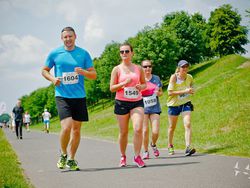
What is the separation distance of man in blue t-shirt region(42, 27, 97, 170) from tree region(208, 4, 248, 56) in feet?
215

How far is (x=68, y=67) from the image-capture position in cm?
730

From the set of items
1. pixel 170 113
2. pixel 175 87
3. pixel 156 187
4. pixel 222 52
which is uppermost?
pixel 222 52

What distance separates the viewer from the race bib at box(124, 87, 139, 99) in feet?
24.9

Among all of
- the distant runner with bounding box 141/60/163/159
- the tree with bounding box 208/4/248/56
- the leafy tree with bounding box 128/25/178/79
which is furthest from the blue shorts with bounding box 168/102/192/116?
the tree with bounding box 208/4/248/56

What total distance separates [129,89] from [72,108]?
1.09 metres

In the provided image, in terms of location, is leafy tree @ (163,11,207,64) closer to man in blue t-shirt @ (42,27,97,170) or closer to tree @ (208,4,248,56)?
tree @ (208,4,248,56)

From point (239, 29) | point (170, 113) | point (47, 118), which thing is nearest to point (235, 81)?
point (47, 118)

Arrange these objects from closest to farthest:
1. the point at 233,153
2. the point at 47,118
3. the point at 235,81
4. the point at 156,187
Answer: the point at 156,187
the point at 233,153
the point at 235,81
the point at 47,118

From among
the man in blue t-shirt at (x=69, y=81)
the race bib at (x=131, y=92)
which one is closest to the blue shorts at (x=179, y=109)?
the race bib at (x=131, y=92)

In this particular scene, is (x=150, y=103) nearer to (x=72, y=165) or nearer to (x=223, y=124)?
(x=72, y=165)

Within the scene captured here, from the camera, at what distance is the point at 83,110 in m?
7.42

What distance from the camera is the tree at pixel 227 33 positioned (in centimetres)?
7012

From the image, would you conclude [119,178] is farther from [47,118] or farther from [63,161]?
[47,118]

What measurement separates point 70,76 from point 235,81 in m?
24.1
